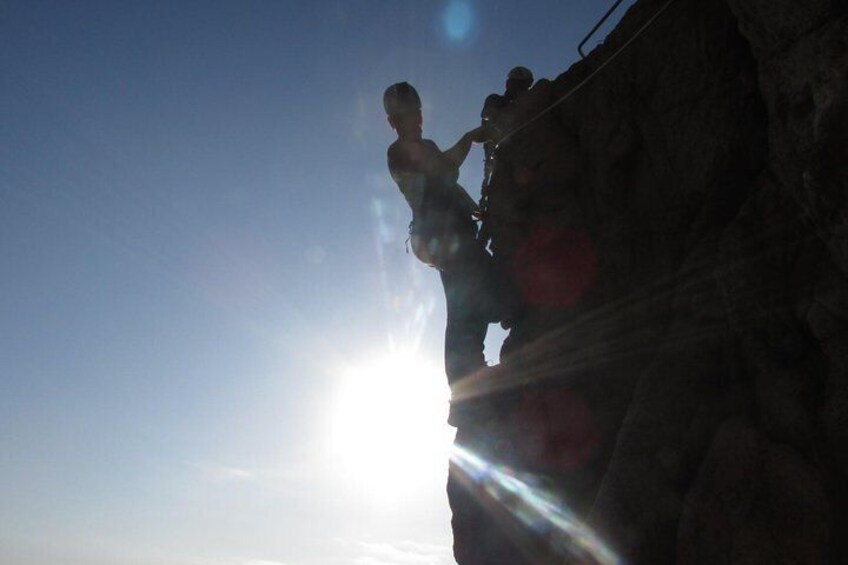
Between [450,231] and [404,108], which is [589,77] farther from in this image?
[404,108]

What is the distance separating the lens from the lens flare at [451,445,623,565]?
6507 mm

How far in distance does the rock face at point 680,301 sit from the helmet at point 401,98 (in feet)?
7.08

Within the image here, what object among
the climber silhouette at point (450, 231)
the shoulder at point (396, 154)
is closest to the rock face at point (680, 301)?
the climber silhouette at point (450, 231)

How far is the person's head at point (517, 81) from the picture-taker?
11.6 meters

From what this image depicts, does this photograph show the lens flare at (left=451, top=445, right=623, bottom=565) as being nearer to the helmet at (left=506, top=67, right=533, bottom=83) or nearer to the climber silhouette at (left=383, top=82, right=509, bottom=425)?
the climber silhouette at (left=383, top=82, right=509, bottom=425)

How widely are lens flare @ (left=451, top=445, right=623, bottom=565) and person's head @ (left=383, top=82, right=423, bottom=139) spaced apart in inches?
221

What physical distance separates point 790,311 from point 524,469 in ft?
14.3

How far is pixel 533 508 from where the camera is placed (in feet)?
27.4

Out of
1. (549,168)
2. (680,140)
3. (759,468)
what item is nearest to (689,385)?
(759,468)

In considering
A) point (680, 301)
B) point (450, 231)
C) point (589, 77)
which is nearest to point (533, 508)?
point (680, 301)

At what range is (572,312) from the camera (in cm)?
897

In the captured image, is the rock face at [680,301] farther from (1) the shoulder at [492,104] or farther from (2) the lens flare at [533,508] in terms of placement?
(1) the shoulder at [492,104]

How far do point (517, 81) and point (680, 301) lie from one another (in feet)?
20.0

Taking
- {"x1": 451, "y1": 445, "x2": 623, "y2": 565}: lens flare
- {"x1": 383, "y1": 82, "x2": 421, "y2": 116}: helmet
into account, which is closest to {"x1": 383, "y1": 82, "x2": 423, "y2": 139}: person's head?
{"x1": 383, "y1": 82, "x2": 421, "y2": 116}: helmet
